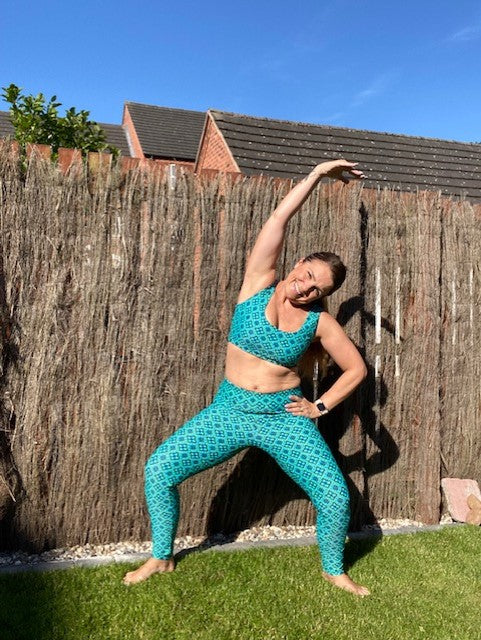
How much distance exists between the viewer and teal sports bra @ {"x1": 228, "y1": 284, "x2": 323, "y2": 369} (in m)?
3.32

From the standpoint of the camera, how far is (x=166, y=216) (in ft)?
12.6

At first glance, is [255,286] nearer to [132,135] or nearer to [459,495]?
[459,495]

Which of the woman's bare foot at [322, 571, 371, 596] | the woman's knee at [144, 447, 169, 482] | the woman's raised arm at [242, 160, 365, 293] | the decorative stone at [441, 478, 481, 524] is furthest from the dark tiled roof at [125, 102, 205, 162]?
the woman's bare foot at [322, 571, 371, 596]

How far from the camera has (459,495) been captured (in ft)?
15.6

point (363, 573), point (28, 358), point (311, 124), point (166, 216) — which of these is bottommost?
point (363, 573)

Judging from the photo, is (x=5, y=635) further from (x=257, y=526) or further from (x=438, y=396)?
(x=438, y=396)

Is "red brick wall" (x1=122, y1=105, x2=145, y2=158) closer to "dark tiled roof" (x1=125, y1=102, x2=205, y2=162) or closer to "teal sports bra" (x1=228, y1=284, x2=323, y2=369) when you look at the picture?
"dark tiled roof" (x1=125, y1=102, x2=205, y2=162)

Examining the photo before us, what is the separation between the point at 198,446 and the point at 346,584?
3.56ft

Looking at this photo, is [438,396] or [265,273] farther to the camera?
[438,396]

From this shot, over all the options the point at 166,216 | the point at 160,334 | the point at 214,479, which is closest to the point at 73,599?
the point at 214,479

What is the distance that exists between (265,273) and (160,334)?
826 millimetres

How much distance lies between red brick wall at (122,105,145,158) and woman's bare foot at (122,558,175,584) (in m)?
19.8

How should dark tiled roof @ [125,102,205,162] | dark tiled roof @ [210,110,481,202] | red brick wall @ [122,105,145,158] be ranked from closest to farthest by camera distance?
dark tiled roof @ [210,110,481,202]
dark tiled roof @ [125,102,205,162]
red brick wall @ [122,105,145,158]

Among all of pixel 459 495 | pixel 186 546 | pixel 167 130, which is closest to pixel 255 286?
pixel 186 546
